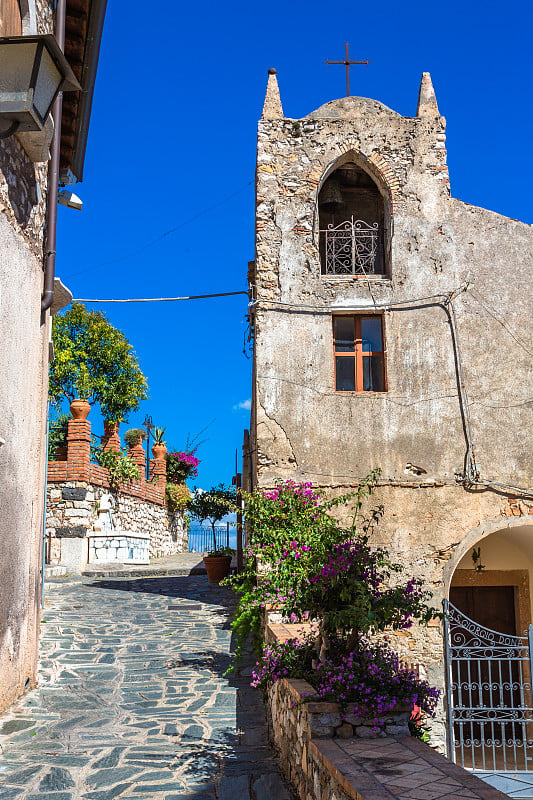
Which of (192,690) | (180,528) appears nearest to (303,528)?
(192,690)

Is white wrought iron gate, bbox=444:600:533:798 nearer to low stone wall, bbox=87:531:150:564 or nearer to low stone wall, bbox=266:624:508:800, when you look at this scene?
low stone wall, bbox=266:624:508:800

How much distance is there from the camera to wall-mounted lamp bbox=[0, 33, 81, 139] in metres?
4.34

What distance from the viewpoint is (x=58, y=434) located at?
1847 cm

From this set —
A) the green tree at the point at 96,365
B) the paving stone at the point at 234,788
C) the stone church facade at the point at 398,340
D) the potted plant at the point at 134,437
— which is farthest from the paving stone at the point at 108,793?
the green tree at the point at 96,365

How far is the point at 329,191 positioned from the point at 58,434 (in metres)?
9.85

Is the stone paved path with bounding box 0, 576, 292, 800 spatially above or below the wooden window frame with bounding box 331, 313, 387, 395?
below

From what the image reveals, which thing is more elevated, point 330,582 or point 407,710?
point 330,582

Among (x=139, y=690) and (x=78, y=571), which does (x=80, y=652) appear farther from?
(x=78, y=571)

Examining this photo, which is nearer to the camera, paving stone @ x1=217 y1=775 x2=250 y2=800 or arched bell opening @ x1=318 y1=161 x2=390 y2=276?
paving stone @ x1=217 y1=775 x2=250 y2=800

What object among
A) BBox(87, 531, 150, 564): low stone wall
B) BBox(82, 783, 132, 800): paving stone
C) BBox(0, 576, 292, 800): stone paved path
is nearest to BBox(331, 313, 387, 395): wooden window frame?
BBox(0, 576, 292, 800): stone paved path

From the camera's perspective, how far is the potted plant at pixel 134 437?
21.5 meters

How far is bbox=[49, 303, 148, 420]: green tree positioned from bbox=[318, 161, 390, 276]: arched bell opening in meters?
12.0

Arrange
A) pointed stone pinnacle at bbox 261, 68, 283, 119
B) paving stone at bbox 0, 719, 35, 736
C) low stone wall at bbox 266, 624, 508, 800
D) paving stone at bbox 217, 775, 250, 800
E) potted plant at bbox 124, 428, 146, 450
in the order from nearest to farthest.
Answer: low stone wall at bbox 266, 624, 508, 800 → paving stone at bbox 217, 775, 250, 800 → paving stone at bbox 0, 719, 35, 736 → pointed stone pinnacle at bbox 261, 68, 283, 119 → potted plant at bbox 124, 428, 146, 450

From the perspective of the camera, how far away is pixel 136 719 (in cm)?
677
